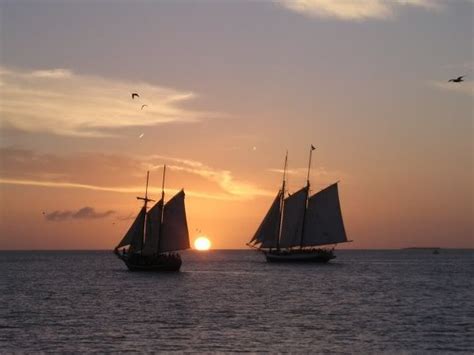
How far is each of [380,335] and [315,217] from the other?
96313mm

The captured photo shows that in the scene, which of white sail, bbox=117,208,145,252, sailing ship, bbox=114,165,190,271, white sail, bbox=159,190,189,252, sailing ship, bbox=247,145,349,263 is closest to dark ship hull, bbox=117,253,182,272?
sailing ship, bbox=114,165,190,271

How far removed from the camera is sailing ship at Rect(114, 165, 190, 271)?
111750 millimetres

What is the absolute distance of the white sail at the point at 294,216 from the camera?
150 meters

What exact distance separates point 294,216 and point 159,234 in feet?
144

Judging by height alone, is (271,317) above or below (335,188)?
below

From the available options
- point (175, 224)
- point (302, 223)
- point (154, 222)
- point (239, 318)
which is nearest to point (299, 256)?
point (302, 223)

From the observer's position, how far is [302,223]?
149625 mm

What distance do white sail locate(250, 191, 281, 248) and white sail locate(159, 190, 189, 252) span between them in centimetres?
3774

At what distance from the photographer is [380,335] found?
51375 millimetres

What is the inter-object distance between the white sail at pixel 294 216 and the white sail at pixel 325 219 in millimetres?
1474

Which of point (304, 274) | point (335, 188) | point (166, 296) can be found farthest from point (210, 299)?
point (335, 188)

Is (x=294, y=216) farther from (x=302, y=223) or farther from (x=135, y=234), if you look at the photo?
(x=135, y=234)

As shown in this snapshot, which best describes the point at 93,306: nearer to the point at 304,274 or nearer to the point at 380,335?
the point at 380,335

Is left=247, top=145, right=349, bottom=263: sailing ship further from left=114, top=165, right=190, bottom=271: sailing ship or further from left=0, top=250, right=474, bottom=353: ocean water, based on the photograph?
left=0, top=250, right=474, bottom=353: ocean water
